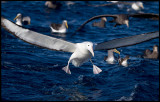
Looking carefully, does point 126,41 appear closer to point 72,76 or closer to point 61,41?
point 61,41

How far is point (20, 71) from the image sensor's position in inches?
517

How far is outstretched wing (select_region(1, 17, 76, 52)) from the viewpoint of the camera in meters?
9.93

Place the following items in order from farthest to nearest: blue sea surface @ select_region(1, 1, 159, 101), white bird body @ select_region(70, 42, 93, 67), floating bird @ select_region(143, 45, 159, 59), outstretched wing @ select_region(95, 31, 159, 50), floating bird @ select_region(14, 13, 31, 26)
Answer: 1. floating bird @ select_region(14, 13, 31, 26)
2. floating bird @ select_region(143, 45, 159, 59)
3. blue sea surface @ select_region(1, 1, 159, 101)
4. white bird body @ select_region(70, 42, 93, 67)
5. outstretched wing @ select_region(95, 31, 159, 50)

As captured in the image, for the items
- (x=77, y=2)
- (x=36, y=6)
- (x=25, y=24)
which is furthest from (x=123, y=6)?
(x=25, y=24)

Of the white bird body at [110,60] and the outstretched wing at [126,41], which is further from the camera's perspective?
the white bird body at [110,60]

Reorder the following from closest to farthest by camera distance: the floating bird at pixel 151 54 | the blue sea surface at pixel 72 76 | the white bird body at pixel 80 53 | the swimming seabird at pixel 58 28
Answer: the white bird body at pixel 80 53 < the blue sea surface at pixel 72 76 < the floating bird at pixel 151 54 < the swimming seabird at pixel 58 28

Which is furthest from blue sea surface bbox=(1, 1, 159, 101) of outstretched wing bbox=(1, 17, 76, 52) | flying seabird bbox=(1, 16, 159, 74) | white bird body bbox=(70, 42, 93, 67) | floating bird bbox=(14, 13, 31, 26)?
outstretched wing bbox=(1, 17, 76, 52)

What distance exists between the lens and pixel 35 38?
1027 centimetres

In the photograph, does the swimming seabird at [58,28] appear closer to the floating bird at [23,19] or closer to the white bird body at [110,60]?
the floating bird at [23,19]

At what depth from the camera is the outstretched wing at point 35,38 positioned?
9.93m

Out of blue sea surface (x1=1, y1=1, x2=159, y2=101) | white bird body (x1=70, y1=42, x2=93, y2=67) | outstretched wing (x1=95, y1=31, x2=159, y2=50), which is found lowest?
blue sea surface (x1=1, y1=1, x2=159, y2=101)

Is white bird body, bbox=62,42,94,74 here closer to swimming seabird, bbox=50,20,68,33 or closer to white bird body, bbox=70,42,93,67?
white bird body, bbox=70,42,93,67

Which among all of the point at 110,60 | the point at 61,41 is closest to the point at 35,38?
the point at 61,41

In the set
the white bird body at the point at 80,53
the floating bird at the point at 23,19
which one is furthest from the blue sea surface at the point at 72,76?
the white bird body at the point at 80,53
